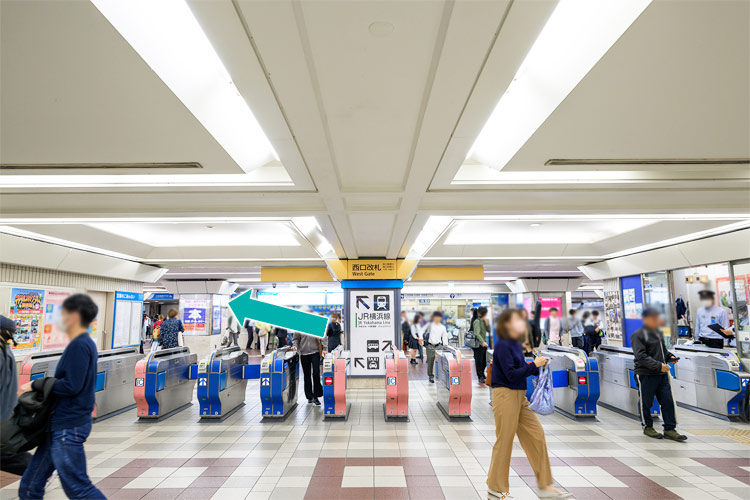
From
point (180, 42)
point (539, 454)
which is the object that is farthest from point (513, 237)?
point (180, 42)

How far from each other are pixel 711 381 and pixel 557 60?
7.28 metres

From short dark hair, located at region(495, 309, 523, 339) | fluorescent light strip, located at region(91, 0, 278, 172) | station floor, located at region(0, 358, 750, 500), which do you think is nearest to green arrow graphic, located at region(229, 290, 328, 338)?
fluorescent light strip, located at region(91, 0, 278, 172)

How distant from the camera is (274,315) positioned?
15.7ft

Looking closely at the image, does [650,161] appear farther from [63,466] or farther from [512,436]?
[63,466]

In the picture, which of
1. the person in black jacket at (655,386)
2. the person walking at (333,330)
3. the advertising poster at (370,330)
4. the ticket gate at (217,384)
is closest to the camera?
the person in black jacket at (655,386)

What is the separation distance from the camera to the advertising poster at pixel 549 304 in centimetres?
177

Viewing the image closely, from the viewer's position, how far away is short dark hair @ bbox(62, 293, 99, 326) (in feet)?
6.71

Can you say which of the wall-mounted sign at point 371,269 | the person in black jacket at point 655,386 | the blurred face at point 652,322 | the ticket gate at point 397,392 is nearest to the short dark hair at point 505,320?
the blurred face at point 652,322

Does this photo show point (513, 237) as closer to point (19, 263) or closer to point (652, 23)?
point (652, 23)

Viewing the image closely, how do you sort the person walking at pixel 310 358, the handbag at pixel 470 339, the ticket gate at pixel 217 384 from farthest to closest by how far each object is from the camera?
the handbag at pixel 470 339 < the person walking at pixel 310 358 < the ticket gate at pixel 217 384

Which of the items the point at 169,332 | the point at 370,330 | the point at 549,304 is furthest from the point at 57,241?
the point at 549,304

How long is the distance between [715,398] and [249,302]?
26.5ft

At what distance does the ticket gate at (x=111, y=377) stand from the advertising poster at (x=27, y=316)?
1469 mm

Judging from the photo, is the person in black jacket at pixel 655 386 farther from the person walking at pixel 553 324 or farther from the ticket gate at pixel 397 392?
the person walking at pixel 553 324
